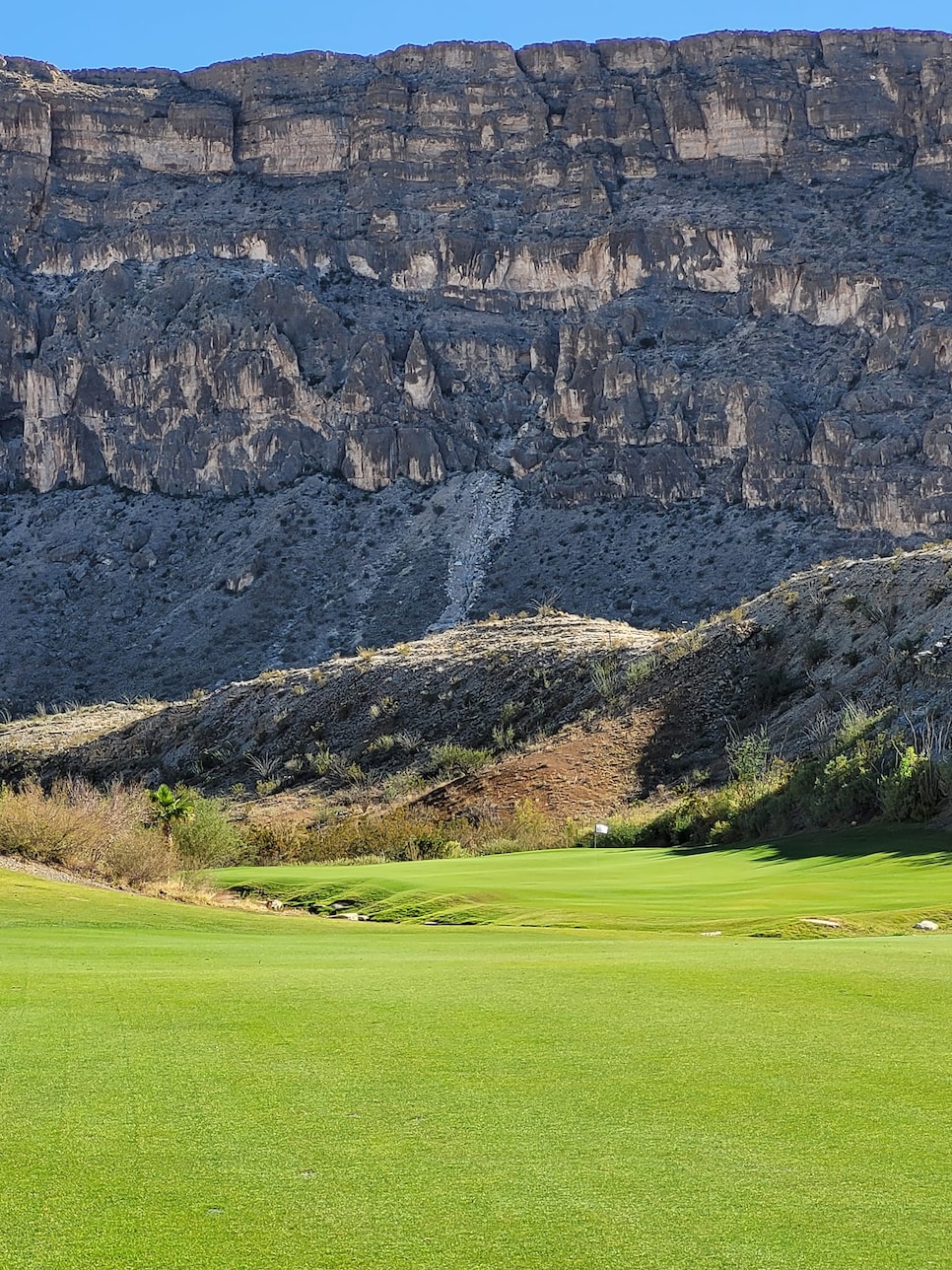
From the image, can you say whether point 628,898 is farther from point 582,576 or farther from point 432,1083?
point 582,576

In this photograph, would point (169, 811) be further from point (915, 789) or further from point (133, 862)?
point (915, 789)

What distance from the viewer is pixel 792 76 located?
107 meters

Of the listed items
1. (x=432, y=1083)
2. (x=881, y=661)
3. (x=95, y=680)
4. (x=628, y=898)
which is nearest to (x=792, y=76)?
(x=95, y=680)

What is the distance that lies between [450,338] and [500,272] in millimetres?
7475

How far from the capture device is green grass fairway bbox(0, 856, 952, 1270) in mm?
4121

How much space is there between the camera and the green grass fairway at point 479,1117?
412cm

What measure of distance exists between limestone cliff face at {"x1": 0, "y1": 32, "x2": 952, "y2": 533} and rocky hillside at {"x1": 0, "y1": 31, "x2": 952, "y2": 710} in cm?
24

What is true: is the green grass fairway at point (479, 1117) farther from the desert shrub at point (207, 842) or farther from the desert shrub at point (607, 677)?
the desert shrub at point (607, 677)

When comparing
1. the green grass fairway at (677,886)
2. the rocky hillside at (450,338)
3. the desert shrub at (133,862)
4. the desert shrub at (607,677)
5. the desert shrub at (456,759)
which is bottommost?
the green grass fairway at (677,886)

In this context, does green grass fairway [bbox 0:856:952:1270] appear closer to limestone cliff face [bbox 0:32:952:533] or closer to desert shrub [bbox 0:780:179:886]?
desert shrub [bbox 0:780:179:886]

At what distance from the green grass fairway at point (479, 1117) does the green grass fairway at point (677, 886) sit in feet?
14.0

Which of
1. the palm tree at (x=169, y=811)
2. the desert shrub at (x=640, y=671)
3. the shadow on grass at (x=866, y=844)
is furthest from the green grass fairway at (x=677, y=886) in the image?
the desert shrub at (x=640, y=671)

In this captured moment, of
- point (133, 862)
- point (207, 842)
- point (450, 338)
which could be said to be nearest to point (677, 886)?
point (133, 862)

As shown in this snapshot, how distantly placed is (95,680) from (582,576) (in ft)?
88.2
